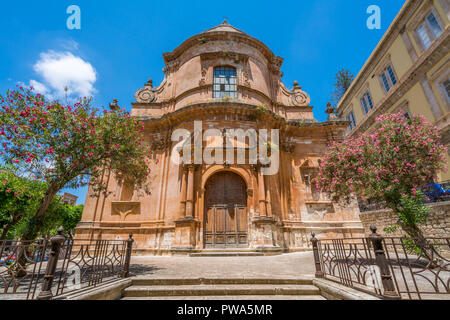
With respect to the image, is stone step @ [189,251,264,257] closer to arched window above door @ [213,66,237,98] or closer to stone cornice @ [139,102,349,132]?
stone cornice @ [139,102,349,132]

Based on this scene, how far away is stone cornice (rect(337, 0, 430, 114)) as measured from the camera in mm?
16688

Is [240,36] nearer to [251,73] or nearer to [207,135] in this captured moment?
[251,73]

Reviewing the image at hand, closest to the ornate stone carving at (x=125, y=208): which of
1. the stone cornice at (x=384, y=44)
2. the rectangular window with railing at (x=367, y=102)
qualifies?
the rectangular window with railing at (x=367, y=102)

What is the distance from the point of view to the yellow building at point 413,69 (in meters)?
14.0

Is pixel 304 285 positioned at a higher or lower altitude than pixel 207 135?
lower

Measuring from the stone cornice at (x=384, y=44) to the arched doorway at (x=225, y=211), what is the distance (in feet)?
62.4

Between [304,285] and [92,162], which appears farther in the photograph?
[92,162]

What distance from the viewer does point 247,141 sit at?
1213 cm

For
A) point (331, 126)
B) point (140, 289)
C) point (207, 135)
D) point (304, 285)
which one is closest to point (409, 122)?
point (331, 126)

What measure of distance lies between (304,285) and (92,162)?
635 cm

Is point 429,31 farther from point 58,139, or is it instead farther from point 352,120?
point 58,139
